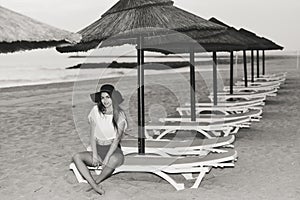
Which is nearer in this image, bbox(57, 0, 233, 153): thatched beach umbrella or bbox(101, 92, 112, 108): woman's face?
bbox(101, 92, 112, 108): woman's face

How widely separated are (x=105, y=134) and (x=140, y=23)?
3.17ft

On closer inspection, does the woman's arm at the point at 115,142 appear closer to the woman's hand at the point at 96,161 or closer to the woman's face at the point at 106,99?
the woman's hand at the point at 96,161

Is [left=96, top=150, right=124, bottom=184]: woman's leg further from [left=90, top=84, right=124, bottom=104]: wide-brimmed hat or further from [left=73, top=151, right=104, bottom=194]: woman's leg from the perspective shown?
[left=90, top=84, right=124, bottom=104]: wide-brimmed hat

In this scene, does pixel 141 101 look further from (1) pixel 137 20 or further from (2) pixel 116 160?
(2) pixel 116 160

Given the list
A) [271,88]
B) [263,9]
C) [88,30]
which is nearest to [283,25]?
[263,9]

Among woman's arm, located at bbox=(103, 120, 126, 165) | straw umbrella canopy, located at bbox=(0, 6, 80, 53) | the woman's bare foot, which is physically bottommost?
the woman's bare foot

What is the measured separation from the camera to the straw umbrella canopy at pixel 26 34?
3.54m

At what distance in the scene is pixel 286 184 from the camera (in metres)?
4.29

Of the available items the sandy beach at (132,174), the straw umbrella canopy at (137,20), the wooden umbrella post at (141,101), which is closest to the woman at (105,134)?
the sandy beach at (132,174)

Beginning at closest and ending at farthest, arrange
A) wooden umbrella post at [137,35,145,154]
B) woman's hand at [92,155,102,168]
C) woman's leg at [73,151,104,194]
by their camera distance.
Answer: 1. woman's leg at [73,151,104,194]
2. woman's hand at [92,155,102,168]
3. wooden umbrella post at [137,35,145,154]

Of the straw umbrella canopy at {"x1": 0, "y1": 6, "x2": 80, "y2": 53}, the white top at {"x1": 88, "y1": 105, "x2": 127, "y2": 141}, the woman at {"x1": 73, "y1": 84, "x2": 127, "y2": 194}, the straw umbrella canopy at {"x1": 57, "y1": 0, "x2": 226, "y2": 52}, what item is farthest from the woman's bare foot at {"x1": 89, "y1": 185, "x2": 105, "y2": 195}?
the straw umbrella canopy at {"x1": 57, "y1": 0, "x2": 226, "y2": 52}

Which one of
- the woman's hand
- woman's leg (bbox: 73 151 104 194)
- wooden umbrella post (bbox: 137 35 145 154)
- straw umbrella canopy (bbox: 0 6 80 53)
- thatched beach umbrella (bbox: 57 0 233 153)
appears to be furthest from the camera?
wooden umbrella post (bbox: 137 35 145 154)

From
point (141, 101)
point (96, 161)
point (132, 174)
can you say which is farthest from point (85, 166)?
point (141, 101)

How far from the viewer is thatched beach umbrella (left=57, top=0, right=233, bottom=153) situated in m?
4.36
